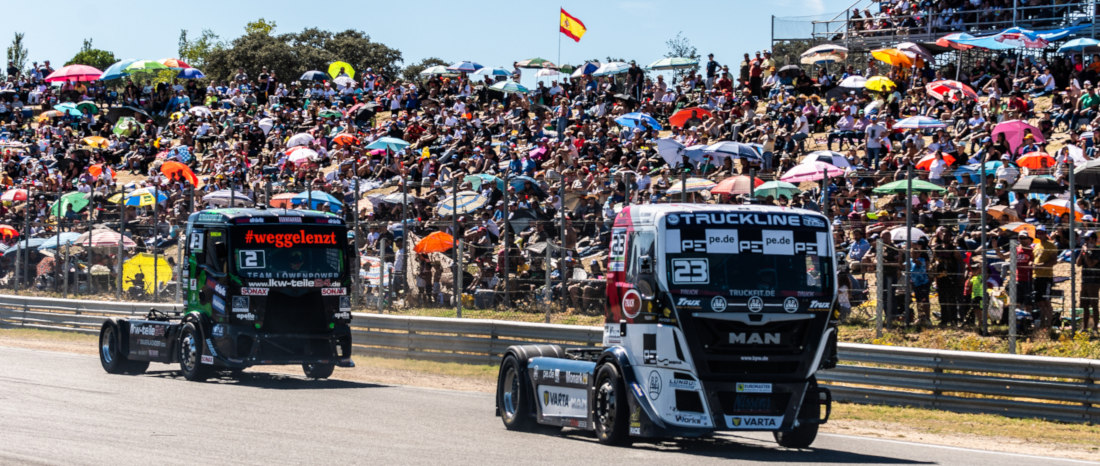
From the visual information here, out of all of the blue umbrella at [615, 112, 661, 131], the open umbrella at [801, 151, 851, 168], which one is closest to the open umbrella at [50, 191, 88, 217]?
the blue umbrella at [615, 112, 661, 131]

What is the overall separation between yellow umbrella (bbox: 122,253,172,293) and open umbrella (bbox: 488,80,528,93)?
49.2ft

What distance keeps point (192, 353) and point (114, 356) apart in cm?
209

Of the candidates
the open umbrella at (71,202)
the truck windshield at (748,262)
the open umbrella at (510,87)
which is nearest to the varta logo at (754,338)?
the truck windshield at (748,262)

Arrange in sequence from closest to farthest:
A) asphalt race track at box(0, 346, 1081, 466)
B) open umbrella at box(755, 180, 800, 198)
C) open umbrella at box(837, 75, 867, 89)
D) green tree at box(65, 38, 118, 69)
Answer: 1. asphalt race track at box(0, 346, 1081, 466)
2. open umbrella at box(755, 180, 800, 198)
3. open umbrella at box(837, 75, 867, 89)
4. green tree at box(65, 38, 118, 69)

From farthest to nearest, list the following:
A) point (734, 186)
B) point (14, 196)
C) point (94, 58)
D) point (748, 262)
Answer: point (94, 58) < point (14, 196) < point (734, 186) < point (748, 262)

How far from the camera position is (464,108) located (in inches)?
1535

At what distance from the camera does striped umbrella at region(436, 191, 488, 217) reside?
24.2m

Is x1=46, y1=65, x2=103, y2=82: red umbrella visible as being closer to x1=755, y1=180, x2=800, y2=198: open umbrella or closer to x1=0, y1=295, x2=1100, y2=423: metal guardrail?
x1=0, y1=295, x2=1100, y2=423: metal guardrail

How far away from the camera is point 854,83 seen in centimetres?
3294

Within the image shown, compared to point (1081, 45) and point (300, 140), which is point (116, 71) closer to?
point (300, 140)

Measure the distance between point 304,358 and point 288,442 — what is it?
269 inches

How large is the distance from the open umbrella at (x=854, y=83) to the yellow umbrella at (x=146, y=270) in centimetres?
1710

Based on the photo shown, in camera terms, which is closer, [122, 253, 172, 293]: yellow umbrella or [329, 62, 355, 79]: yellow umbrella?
[122, 253, 172, 293]: yellow umbrella

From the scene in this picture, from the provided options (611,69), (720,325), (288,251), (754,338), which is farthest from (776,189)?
(611,69)
